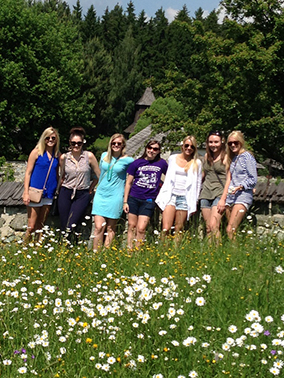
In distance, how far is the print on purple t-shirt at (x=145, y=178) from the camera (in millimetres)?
6512

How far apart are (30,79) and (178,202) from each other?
1118 inches

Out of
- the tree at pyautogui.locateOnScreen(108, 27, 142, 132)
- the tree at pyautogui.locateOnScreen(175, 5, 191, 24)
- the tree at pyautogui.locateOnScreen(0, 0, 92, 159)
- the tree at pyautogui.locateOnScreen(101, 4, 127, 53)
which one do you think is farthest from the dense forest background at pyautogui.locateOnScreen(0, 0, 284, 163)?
the tree at pyautogui.locateOnScreen(175, 5, 191, 24)

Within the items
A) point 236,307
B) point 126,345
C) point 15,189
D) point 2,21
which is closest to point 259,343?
point 236,307

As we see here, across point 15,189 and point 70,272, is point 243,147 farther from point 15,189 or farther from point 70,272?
point 15,189

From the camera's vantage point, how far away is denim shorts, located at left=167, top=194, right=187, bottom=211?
6.30m

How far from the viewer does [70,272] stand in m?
4.75

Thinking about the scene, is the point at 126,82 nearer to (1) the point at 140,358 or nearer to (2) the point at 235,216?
(2) the point at 235,216

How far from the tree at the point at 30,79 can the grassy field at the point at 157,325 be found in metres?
27.9

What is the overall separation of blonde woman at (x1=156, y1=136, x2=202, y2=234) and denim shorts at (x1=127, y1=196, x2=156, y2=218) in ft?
0.67

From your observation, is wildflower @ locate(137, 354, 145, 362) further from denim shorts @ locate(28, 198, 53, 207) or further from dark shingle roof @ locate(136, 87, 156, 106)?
dark shingle roof @ locate(136, 87, 156, 106)

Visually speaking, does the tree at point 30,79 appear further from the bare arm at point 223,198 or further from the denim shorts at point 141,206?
the bare arm at point 223,198

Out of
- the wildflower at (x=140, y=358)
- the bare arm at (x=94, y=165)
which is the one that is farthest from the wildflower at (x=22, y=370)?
the bare arm at (x=94, y=165)

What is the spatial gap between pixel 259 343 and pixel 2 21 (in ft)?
104

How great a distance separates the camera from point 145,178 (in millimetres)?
6535
